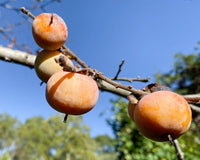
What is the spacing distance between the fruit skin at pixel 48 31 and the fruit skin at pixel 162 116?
20.7 inches

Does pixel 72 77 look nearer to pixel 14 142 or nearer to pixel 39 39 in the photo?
pixel 39 39

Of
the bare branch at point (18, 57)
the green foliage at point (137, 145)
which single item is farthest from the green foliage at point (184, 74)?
the bare branch at point (18, 57)

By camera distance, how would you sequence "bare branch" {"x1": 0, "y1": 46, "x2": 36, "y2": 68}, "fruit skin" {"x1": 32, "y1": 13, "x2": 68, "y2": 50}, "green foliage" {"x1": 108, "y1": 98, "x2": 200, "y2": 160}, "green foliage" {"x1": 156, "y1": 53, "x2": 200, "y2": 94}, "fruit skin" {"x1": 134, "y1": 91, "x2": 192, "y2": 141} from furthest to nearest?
"green foliage" {"x1": 156, "y1": 53, "x2": 200, "y2": 94} → "green foliage" {"x1": 108, "y1": 98, "x2": 200, "y2": 160} → "bare branch" {"x1": 0, "y1": 46, "x2": 36, "y2": 68} → "fruit skin" {"x1": 32, "y1": 13, "x2": 68, "y2": 50} → "fruit skin" {"x1": 134, "y1": 91, "x2": 192, "y2": 141}

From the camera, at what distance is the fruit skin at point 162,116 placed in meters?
0.62

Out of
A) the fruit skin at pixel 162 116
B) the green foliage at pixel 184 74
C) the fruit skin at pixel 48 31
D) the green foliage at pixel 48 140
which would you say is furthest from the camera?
the green foliage at pixel 48 140

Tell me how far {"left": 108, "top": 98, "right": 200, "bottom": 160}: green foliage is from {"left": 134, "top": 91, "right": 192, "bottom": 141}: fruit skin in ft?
7.03

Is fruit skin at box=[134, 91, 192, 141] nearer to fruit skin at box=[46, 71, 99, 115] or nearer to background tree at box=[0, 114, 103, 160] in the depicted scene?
fruit skin at box=[46, 71, 99, 115]

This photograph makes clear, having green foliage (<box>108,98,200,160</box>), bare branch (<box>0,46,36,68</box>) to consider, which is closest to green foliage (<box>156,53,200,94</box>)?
green foliage (<box>108,98,200,160</box>)

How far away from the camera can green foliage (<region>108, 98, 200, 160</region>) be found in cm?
250

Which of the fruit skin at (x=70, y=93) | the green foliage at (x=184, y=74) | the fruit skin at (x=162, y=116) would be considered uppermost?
the fruit skin at (x=162, y=116)

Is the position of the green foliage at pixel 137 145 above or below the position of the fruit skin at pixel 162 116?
below

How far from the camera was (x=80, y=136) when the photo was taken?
15547 mm

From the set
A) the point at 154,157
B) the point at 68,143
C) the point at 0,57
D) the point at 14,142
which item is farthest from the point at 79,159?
the point at 0,57

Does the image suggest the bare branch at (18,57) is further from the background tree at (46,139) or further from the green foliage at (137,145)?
the background tree at (46,139)
